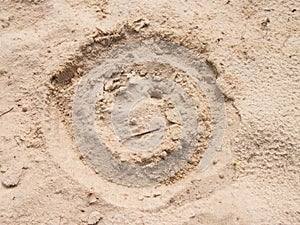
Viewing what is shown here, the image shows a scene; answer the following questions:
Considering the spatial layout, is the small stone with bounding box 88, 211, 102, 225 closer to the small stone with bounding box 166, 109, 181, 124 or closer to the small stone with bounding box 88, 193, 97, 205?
the small stone with bounding box 88, 193, 97, 205

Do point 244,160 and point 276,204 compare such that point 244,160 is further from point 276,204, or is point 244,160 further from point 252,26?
point 252,26

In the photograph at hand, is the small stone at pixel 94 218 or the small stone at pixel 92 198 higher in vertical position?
the small stone at pixel 92 198

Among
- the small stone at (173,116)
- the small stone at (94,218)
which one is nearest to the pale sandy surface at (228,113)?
the small stone at (94,218)

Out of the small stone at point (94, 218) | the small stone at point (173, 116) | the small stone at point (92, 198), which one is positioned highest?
the small stone at point (173, 116)

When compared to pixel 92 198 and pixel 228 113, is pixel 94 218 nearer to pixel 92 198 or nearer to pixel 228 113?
pixel 92 198

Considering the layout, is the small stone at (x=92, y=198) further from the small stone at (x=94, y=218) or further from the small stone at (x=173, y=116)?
the small stone at (x=173, y=116)

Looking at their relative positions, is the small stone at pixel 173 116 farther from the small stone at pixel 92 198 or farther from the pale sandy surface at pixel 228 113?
the small stone at pixel 92 198

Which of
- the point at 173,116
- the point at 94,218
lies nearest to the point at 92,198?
the point at 94,218

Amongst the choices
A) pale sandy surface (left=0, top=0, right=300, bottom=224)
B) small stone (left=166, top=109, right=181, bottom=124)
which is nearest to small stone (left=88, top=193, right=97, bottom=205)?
pale sandy surface (left=0, top=0, right=300, bottom=224)

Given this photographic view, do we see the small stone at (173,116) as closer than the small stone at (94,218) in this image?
No
